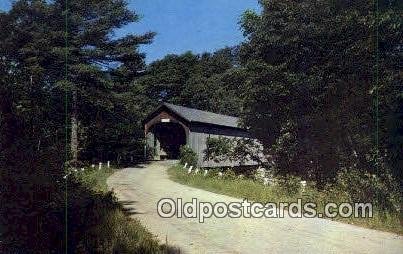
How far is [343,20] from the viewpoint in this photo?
14438 mm

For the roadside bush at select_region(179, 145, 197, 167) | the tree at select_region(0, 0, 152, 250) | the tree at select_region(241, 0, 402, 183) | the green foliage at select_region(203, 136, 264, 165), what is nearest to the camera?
the tree at select_region(0, 0, 152, 250)

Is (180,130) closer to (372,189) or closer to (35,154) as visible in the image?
(372,189)

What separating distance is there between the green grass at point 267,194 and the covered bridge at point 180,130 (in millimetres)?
1229

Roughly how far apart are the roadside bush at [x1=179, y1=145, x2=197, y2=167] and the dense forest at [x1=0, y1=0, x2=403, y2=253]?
1.88m

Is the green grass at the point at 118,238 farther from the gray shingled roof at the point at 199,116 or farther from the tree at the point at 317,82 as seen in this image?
the tree at the point at 317,82

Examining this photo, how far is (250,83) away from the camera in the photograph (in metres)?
17.4

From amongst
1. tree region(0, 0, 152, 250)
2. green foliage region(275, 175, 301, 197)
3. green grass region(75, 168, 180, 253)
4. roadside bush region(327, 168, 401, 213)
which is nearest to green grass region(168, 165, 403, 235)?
green foliage region(275, 175, 301, 197)

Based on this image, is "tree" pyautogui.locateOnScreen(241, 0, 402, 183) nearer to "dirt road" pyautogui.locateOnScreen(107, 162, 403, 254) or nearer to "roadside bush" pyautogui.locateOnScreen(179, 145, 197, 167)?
"roadside bush" pyautogui.locateOnScreen(179, 145, 197, 167)

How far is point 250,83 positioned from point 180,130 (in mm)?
4147

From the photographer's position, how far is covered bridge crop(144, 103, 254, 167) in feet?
45.8

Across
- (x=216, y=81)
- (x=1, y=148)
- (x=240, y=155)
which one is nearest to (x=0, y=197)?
(x=1, y=148)

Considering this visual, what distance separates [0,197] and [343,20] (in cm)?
1250

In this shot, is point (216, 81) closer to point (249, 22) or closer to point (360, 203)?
point (249, 22)

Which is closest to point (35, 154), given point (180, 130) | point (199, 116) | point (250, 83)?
point (199, 116)
